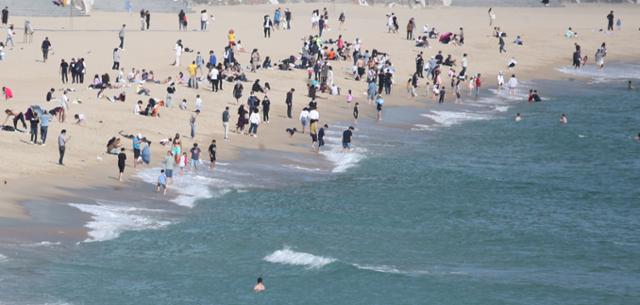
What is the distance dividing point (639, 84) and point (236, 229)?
5286cm

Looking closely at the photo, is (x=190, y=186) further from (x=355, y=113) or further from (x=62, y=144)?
(x=355, y=113)

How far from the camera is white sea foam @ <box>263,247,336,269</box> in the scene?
40125 millimetres

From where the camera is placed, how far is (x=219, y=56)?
78.8 meters

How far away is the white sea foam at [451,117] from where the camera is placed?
69.8 metres

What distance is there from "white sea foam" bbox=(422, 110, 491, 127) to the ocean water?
15.3 ft

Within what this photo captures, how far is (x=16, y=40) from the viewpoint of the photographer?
78750 mm

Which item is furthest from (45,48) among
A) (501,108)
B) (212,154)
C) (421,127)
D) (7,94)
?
(501,108)

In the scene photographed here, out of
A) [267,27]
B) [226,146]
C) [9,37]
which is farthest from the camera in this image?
[267,27]

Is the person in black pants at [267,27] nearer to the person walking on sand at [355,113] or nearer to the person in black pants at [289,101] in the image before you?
the person walking on sand at [355,113]

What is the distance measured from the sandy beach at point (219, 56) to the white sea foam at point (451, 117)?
233cm

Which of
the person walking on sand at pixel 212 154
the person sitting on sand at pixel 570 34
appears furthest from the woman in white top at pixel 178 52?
the person sitting on sand at pixel 570 34

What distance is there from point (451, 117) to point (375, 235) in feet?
91.9

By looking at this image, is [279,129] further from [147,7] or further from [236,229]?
[147,7]

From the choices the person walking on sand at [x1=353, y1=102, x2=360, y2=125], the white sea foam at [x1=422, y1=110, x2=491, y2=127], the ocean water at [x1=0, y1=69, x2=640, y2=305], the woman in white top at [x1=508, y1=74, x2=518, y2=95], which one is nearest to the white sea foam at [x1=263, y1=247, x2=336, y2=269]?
the ocean water at [x1=0, y1=69, x2=640, y2=305]
